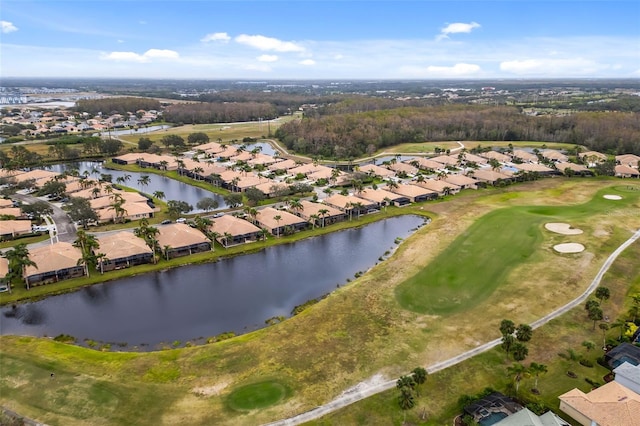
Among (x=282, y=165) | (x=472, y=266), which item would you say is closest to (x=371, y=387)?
(x=472, y=266)

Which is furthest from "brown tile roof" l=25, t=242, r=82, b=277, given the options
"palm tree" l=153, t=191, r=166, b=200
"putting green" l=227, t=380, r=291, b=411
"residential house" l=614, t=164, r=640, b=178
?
"residential house" l=614, t=164, r=640, b=178

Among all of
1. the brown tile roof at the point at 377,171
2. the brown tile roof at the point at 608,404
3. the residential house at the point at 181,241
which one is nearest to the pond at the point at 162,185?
the residential house at the point at 181,241

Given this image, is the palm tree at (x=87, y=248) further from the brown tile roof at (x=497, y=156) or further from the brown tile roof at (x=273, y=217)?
the brown tile roof at (x=497, y=156)

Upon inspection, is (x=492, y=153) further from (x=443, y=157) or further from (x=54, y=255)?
(x=54, y=255)

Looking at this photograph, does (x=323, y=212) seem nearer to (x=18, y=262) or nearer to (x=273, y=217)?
(x=273, y=217)

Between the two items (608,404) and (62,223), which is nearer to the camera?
(608,404)

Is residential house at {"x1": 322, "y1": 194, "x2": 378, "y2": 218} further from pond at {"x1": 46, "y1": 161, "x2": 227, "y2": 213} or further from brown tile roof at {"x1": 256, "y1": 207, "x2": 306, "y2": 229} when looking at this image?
pond at {"x1": 46, "y1": 161, "x2": 227, "y2": 213}

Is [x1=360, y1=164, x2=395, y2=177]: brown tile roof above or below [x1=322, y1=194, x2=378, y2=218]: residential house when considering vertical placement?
above
